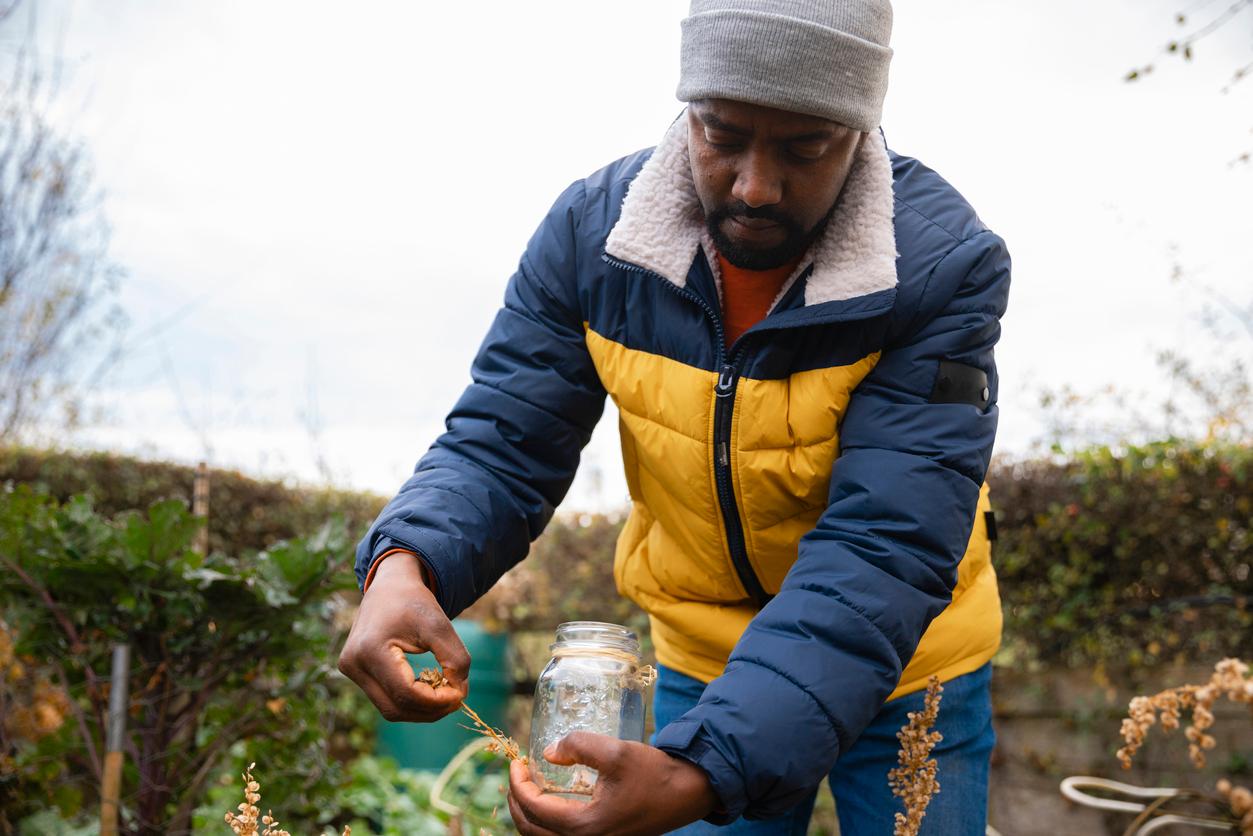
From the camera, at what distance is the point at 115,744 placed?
9.23ft

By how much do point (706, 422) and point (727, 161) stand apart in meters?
0.42

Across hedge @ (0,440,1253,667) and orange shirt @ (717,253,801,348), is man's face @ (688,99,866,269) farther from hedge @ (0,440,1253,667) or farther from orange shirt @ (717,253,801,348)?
hedge @ (0,440,1253,667)

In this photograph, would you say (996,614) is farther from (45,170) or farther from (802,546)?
(45,170)

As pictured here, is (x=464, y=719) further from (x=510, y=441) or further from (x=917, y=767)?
(x=917, y=767)

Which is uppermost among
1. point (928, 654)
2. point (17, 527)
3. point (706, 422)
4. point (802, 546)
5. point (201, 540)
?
point (706, 422)

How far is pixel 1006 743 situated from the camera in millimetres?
4766

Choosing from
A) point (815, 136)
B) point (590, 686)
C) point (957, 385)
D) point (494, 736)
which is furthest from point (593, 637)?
point (815, 136)

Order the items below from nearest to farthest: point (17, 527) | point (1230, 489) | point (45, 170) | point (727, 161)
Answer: point (727, 161) < point (17, 527) < point (1230, 489) < point (45, 170)

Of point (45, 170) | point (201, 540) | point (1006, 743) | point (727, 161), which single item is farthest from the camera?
point (45, 170)

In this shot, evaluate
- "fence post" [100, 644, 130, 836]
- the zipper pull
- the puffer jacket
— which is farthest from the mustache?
"fence post" [100, 644, 130, 836]

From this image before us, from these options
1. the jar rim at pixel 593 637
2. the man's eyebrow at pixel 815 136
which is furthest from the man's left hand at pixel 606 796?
the man's eyebrow at pixel 815 136

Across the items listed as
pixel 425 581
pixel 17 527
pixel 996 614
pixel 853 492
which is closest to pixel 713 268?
pixel 853 492

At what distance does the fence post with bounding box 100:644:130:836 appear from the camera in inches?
109

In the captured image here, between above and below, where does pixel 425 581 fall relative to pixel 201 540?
above
